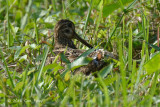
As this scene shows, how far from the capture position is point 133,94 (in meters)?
3.07

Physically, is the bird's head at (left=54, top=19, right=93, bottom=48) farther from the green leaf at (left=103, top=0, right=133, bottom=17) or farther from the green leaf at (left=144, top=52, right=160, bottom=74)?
the green leaf at (left=144, top=52, right=160, bottom=74)

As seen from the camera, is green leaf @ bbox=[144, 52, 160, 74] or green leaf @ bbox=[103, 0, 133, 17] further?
green leaf @ bbox=[103, 0, 133, 17]

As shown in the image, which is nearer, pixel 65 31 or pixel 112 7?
pixel 112 7

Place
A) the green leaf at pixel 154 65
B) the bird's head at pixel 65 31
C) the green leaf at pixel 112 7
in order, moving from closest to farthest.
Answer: the green leaf at pixel 154 65, the green leaf at pixel 112 7, the bird's head at pixel 65 31

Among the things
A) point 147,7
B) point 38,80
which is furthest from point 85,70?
point 147,7

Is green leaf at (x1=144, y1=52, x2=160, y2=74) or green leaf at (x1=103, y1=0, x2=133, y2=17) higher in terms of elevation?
green leaf at (x1=103, y1=0, x2=133, y2=17)

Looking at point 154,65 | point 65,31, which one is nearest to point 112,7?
point 65,31

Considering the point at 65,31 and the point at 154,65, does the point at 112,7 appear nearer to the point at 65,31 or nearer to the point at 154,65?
the point at 65,31

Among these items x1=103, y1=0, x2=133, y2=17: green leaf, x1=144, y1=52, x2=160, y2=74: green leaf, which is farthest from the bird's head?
x1=144, y1=52, x2=160, y2=74: green leaf

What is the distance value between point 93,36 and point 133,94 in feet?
7.13

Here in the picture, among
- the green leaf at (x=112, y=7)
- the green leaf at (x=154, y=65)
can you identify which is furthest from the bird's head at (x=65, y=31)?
the green leaf at (x=154, y=65)

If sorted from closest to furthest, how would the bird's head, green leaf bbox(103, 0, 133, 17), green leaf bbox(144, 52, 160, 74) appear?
green leaf bbox(144, 52, 160, 74)
green leaf bbox(103, 0, 133, 17)
the bird's head

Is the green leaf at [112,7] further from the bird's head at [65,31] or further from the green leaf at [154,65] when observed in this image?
the green leaf at [154,65]

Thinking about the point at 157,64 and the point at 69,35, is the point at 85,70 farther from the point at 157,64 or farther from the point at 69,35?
the point at 69,35
